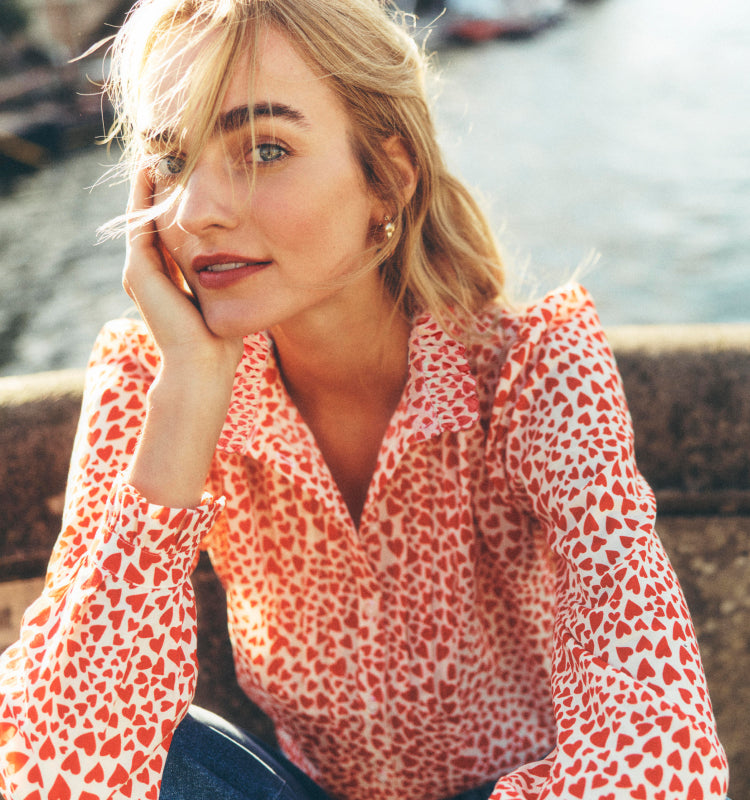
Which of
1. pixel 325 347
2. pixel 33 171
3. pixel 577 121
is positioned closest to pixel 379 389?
pixel 325 347

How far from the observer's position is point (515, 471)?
1.58 metres

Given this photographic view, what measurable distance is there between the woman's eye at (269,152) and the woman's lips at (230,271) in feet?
0.56

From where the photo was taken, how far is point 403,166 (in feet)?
5.55

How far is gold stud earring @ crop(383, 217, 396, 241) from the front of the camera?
5.59 ft

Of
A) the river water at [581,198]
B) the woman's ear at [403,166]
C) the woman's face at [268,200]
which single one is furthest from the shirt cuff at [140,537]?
the river water at [581,198]

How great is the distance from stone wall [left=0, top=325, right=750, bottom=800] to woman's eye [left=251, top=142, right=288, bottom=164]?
102 cm

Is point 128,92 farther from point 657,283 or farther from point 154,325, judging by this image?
point 657,283

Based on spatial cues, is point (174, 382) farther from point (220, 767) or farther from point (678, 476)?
point (678, 476)

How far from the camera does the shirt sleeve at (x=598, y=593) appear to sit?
1.25 m

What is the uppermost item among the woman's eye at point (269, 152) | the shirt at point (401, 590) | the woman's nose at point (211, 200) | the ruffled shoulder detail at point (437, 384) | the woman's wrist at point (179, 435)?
the woman's eye at point (269, 152)

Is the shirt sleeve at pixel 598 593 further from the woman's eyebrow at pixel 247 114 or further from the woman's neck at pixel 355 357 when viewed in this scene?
the woman's eyebrow at pixel 247 114

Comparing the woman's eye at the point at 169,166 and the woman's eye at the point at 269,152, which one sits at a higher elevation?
the woman's eye at the point at 269,152

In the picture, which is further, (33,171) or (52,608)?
(33,171)

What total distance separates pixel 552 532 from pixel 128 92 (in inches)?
43.2
